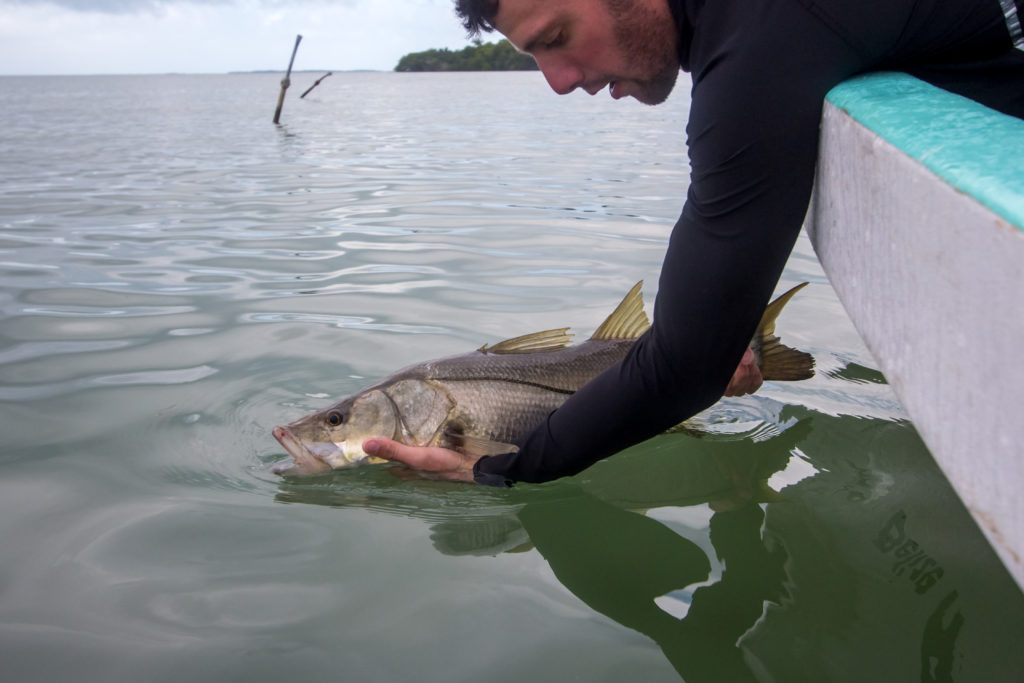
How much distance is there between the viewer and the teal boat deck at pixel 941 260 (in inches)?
50.1

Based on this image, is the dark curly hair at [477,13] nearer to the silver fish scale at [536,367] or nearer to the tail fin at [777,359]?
the silver fish scale at [536,367]

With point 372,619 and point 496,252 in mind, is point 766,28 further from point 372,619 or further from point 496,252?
point 496,252

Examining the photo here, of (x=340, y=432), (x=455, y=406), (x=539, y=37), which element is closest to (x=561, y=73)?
(x=539, y=37)

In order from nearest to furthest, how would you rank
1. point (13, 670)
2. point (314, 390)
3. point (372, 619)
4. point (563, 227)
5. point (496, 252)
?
point (13, 670)
point (372, 619)
point (314, 390)
point (496, 252)
point (563, 227)

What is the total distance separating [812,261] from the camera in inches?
299

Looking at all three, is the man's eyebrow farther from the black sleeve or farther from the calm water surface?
the calm water surface

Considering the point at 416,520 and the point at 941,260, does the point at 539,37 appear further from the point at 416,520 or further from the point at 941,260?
the point at 416,520

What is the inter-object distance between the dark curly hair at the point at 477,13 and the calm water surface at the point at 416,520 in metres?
1.76

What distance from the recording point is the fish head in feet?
11.7

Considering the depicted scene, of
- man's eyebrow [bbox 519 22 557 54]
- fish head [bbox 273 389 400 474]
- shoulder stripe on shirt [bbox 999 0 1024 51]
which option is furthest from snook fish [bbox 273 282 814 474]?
shoulder stripe on shirt [bbox 999 0 1024 51]

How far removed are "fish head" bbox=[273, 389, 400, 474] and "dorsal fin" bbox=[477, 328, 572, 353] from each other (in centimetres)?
53

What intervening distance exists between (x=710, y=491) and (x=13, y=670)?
249 centimetres

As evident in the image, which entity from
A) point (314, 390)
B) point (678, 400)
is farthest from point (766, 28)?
point (314, 390)

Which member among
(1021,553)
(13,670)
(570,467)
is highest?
(1021,553)
